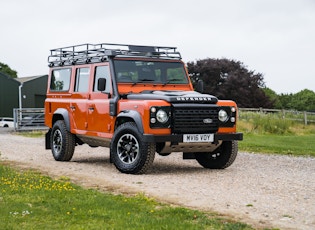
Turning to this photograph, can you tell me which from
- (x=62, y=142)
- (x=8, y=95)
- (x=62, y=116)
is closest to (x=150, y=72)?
(x=62, y=116)

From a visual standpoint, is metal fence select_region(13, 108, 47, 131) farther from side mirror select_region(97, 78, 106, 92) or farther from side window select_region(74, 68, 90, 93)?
side mirror select_region(97, 78, 106, 92)

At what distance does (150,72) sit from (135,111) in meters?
1.65

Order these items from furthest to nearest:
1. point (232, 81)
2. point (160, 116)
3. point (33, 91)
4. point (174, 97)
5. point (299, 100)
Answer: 1. point (299, 100)
2. point (232, 81)
3. point (33, 91)
4. point (174, 97)
5. point (160, 116)

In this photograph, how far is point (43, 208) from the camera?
7203 millimetres

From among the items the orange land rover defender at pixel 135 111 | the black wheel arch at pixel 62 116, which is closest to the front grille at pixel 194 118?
the orange land rover defender at pixel 135 111

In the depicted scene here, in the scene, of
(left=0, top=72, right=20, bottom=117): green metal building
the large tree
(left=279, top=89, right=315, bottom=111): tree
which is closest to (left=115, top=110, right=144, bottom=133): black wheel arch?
(left=0, top=72, right=20, bottom=117): green metal building

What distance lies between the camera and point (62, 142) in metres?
13.3

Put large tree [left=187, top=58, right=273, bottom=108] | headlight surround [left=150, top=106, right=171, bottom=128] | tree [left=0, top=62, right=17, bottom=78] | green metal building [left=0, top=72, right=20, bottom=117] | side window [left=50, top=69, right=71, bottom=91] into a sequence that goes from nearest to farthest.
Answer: headlight surround [left=150, top=106, right=171, bottom=128]
side window [left=50, top=69, right=71, bottom=91]
green metal building [left=0, top=72, right=20, bottom=117]
large tree [left=187, top=58, right=273, bottom=108]
tree [left=0, top=62, right=17, bottom=78]

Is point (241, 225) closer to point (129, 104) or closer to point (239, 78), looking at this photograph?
point (129, 104)

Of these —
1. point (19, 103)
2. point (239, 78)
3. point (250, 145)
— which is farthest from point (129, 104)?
point (239, 78)

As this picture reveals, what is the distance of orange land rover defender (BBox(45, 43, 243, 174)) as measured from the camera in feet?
34.9

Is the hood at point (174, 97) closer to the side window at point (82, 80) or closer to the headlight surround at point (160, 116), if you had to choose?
the headlight surround at point (160, 116)

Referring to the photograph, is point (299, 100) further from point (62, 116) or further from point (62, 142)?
point (62, 142)

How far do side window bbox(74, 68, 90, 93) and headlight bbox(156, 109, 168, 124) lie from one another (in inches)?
107
